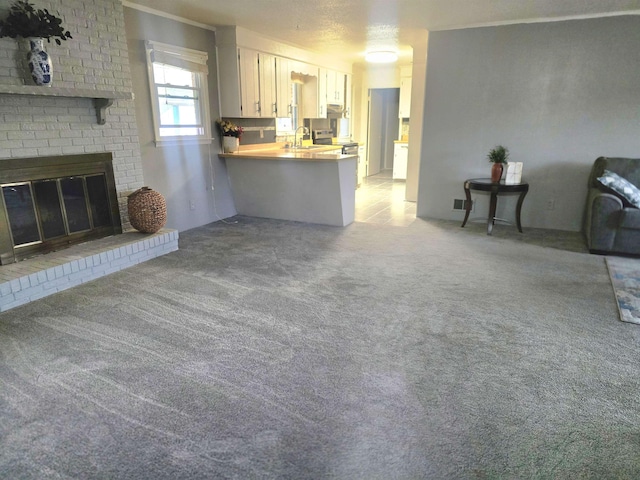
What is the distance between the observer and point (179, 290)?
325 centimetres

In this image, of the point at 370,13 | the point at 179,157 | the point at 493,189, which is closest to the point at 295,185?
the point at 179,157

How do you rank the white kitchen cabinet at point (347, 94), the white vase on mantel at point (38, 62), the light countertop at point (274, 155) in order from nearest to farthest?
1. the white vase on mantel at point (38, 62)
2. the light countertop at point (274, 155)
3. the white kitchen cabinet at point (347, 94)

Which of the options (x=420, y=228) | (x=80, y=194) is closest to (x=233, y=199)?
(x=80, y=194)

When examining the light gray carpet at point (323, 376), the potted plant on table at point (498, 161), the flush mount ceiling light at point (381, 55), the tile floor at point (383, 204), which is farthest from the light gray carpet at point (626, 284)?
the flush mount ceiling light at point (381, 55)

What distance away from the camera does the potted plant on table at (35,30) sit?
303 centimetres

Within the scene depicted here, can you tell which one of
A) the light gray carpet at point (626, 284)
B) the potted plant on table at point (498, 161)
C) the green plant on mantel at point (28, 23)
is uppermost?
the green plant on mantel at point (28, 23)

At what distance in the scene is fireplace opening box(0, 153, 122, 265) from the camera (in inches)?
128

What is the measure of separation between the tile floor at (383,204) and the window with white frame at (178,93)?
2543 millimetres

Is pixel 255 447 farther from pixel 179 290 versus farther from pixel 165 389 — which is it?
pixel 179 290

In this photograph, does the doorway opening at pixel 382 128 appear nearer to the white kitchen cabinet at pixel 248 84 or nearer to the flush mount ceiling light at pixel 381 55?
the flush mount ceiling light at pixel 381 55

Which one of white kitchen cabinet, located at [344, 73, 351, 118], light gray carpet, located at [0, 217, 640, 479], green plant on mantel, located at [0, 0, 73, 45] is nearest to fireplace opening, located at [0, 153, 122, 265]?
light gray carpet, located at [0, 217, 640, 479]

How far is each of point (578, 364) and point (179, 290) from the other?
2.83 metres

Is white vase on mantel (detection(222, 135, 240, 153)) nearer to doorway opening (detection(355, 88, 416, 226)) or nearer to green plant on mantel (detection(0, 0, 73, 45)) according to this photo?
doorway opening (detection(355, 88, 416, 226))

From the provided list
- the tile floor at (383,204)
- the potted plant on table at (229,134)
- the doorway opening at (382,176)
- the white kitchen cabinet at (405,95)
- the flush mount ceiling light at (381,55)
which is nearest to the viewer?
the potted plant on table at (229,134)
